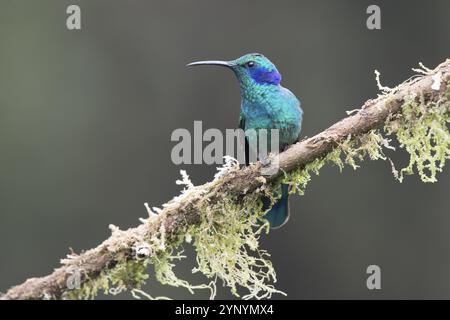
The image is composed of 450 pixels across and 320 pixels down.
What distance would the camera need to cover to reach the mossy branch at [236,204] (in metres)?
2.90

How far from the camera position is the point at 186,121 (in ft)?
26.2

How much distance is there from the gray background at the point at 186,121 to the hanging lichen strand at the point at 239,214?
4.53 meters

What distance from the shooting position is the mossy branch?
114 inches

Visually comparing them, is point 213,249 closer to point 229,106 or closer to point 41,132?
point 229,106

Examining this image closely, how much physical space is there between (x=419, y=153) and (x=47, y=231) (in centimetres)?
553

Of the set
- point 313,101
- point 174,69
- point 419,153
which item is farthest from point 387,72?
point 419,153

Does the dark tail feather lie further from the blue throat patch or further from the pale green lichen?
the pale green lichen

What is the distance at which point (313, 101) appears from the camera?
26.3ft

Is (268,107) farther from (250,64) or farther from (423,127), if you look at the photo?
(423,127)

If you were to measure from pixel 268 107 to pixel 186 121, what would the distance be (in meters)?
3.94

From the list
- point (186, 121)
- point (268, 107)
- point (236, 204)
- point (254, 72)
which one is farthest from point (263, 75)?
point (186, 121)

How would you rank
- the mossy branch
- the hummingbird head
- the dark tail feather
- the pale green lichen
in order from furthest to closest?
the hummingbird head
the dark tail feather
the pale green lichen
the mossy branch

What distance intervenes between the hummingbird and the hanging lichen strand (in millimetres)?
545

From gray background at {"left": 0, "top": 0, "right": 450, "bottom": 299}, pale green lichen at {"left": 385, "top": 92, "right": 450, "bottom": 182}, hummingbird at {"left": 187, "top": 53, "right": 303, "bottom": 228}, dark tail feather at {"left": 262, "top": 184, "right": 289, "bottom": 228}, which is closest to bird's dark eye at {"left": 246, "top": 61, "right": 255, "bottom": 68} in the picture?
hummingbird at {"left": 187, "top": 53, "right": 303, "bottom": 228}
